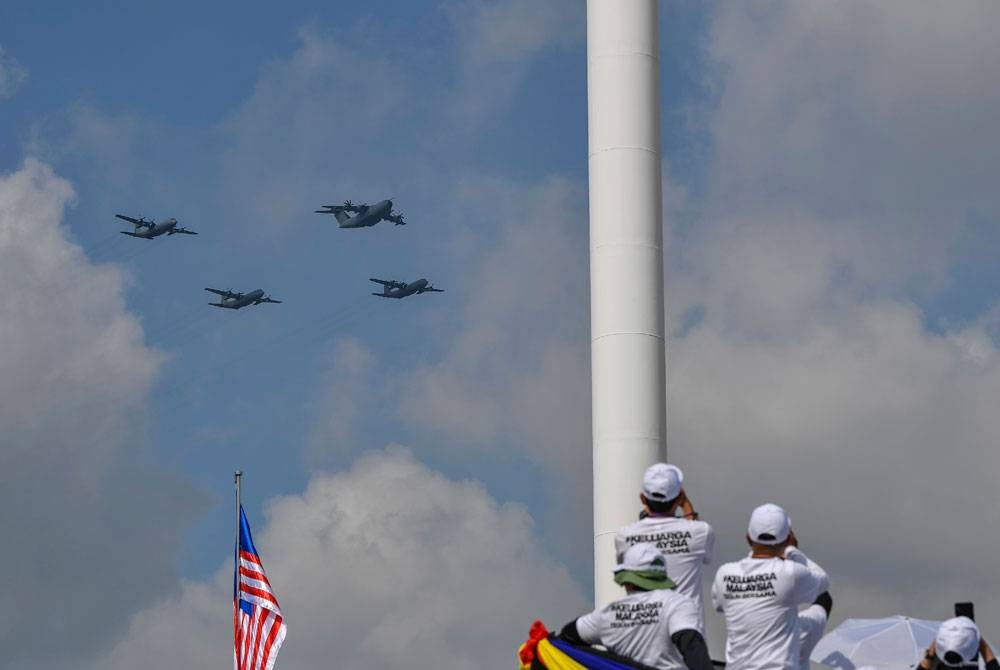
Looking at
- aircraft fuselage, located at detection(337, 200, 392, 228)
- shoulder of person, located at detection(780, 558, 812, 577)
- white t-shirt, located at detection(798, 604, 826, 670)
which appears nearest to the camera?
shoulder of person, located at detection(780, 558, 812, 577)

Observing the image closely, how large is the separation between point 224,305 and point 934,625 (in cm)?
13364

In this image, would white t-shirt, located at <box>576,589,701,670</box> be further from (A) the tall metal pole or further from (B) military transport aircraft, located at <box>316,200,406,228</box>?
(B) military transport aircraft, located at <box>316,200,406,228</box>

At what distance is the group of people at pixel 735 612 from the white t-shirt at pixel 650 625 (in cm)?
1

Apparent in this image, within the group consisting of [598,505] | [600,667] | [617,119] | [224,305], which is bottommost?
[600,667]

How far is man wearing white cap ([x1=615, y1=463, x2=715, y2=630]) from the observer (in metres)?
21.1

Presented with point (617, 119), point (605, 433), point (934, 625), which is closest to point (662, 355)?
point (605, 433)

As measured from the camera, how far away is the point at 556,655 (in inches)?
827

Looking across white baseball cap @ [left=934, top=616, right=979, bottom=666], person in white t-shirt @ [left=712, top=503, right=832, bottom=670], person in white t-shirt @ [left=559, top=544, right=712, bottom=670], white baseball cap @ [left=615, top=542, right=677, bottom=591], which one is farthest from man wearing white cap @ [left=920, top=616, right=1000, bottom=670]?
white baseball cap @ [left=615, top=542, right=677, bottom=591]

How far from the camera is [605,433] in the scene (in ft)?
146

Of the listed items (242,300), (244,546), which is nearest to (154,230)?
(242,300)

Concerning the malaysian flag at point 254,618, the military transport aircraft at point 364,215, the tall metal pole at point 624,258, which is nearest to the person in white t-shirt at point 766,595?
the tall metal pole at point 624,258

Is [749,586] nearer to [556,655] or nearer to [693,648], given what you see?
[693,648]

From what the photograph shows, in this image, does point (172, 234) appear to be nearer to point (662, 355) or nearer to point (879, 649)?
point (662, 355)

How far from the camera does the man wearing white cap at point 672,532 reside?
69.3 ft
